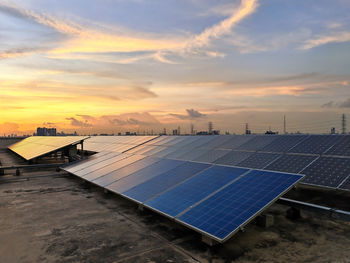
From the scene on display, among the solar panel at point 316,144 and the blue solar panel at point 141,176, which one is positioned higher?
Answer: the solar panel at point 316,144

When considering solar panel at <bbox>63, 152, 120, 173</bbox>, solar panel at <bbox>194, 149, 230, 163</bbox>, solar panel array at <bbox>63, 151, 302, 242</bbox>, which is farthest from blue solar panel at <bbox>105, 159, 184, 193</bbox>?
solar panel at <bbox>63, 152, 120, 173</bbox>

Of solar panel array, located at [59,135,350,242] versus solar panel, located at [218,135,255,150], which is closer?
solar panel array, located at [59,135,350,242]

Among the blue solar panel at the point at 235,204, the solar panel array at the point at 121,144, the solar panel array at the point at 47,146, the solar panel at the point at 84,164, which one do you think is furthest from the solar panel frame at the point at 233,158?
the solar panel array at the point at 47,146

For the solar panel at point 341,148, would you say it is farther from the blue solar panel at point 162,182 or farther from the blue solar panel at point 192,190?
the blue solar panel at point 162,182

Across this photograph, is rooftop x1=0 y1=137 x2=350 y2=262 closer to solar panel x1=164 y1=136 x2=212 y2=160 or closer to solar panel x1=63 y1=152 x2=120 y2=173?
solar panel x1=164 y1=136 x2=212 y2=160

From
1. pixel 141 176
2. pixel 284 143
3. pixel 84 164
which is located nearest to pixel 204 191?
pixel 141 176
